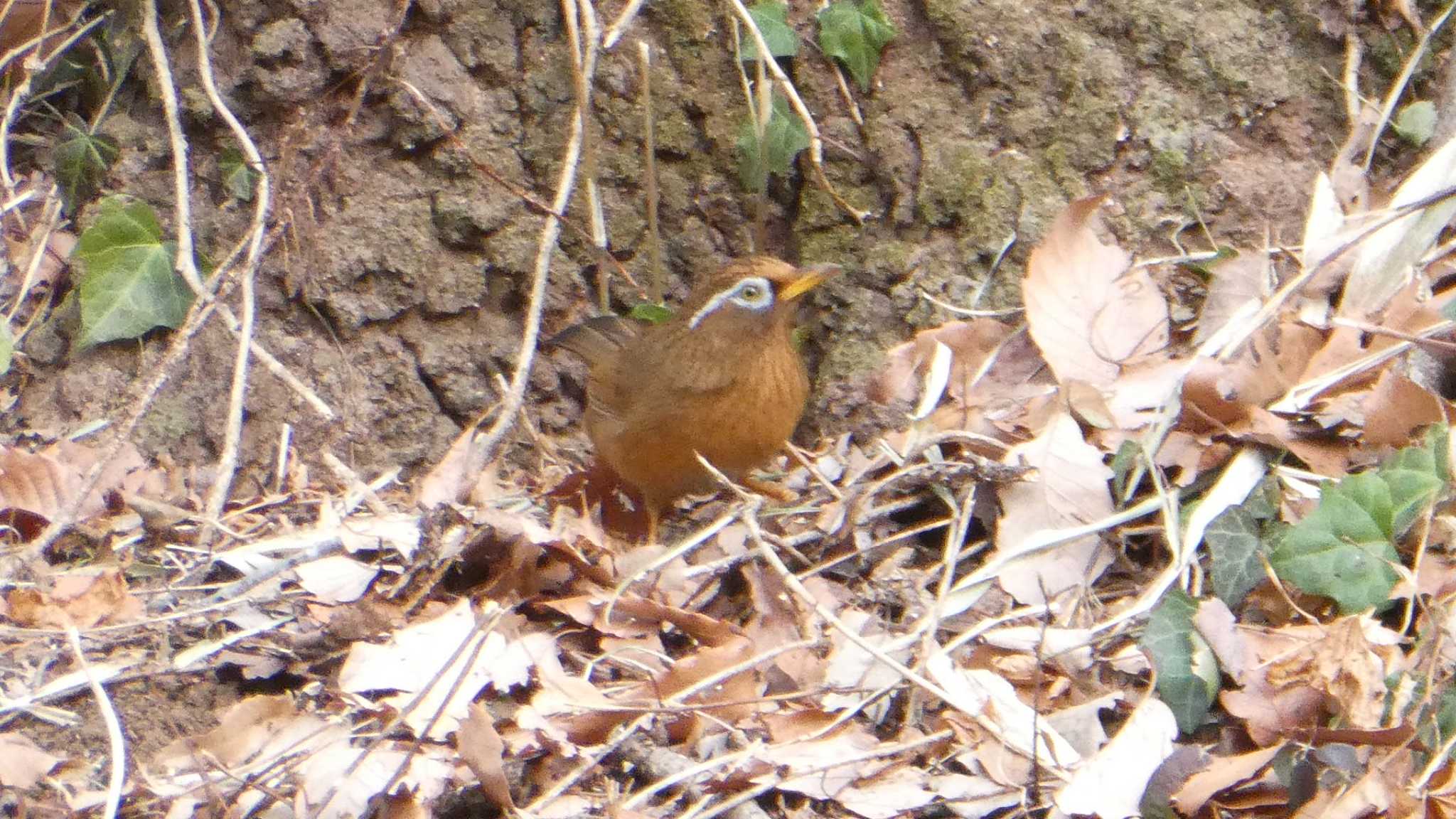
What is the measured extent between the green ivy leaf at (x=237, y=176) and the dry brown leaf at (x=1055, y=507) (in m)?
2.71

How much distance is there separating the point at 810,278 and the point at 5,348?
2586mm

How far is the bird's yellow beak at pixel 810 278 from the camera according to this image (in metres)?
4.52

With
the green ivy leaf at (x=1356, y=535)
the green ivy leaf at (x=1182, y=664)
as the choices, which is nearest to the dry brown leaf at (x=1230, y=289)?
the green ivy leaf at (x=1356, y=535)

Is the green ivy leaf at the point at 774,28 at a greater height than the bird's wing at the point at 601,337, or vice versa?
the green ivy leaf at the point at 774,28

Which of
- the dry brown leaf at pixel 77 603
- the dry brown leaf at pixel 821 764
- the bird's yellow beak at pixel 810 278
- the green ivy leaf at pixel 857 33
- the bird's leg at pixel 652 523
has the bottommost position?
the bird's leg at pixel 652 523

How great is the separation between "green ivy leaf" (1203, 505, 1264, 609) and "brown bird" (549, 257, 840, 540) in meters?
1.54

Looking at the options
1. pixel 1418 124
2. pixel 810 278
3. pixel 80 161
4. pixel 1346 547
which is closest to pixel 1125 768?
pixel 1346 547

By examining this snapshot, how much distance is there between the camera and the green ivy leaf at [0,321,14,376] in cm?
458

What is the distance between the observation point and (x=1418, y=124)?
4383mm

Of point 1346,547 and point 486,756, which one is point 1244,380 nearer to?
point 1346,547

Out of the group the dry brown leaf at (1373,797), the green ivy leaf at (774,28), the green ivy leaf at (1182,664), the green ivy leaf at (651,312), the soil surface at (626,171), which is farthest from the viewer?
the green ivy leaf at (651,312)

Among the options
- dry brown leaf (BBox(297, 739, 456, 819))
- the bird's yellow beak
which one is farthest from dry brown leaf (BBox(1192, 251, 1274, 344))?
dry brown leaf (BBox(297, 739, 456, 819))

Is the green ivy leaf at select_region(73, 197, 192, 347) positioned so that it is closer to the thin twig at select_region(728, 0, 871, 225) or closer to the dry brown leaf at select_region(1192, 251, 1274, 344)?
the thin twig at select_region(728, 0, 871, 225)

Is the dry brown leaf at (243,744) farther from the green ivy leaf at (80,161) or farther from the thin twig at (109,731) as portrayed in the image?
the green ivy leaf at (80,161)
